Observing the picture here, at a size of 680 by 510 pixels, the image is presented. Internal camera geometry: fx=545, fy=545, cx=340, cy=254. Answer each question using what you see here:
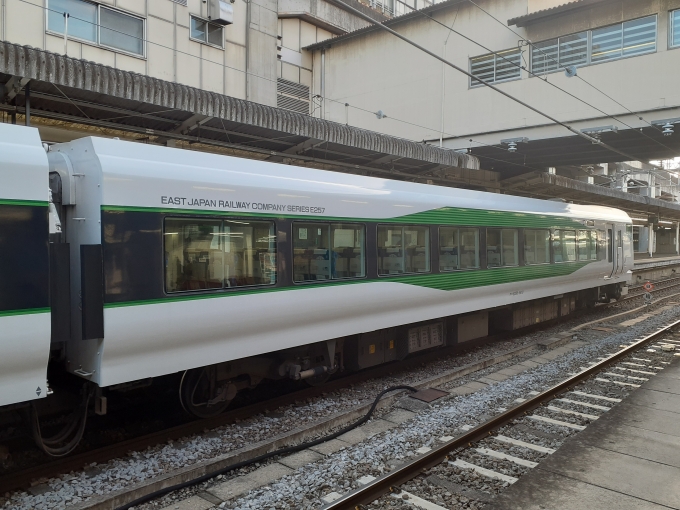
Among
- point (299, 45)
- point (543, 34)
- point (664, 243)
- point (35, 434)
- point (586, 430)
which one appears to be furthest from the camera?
point (664, 243)

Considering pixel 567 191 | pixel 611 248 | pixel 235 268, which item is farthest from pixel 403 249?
pixel 567 191

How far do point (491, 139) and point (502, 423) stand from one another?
1268 cm

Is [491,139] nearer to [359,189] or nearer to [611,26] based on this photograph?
[611,26]

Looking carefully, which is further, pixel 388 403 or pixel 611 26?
pixel 611 26

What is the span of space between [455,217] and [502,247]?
186 cm

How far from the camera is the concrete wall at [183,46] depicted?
12.0 m

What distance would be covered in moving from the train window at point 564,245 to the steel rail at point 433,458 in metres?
5.19

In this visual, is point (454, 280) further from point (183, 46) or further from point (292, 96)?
point (292, 96)

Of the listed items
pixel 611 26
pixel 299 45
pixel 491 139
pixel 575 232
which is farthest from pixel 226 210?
pixel 299 45

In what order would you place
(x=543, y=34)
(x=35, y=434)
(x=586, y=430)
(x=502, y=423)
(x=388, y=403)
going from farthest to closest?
(x=543, y=34), (x=388, y=403), (x=502, y=423), (x=586, y=430), (x=35, y=434)

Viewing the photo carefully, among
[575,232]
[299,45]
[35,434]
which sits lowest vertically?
[35,434]

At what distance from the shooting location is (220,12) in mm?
15523

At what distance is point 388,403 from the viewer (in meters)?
7.36

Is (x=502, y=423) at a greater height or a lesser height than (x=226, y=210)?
lesser
